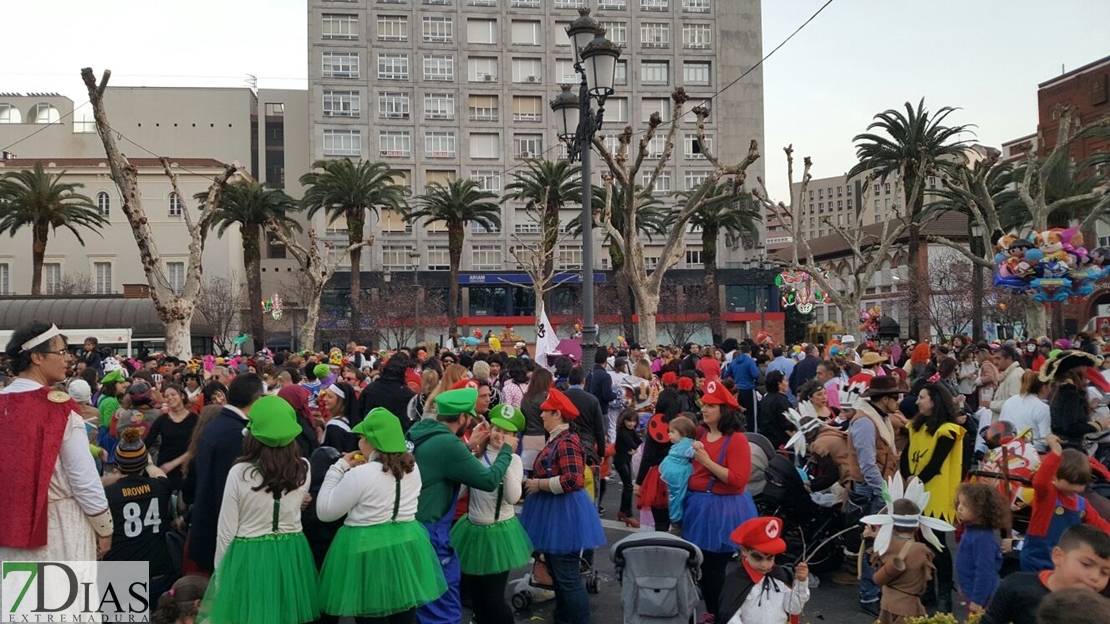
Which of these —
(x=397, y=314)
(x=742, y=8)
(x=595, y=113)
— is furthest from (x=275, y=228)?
(x=742, y=8)

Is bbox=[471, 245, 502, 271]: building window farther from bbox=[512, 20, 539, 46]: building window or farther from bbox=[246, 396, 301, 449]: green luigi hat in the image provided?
bbox=[246, 396, 301, 449]: green luigi hat

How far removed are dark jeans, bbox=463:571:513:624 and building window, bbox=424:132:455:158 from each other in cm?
5781

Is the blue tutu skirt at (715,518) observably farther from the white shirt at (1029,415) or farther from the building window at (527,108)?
the building window at (527,108)

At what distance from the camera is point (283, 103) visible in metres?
70.4

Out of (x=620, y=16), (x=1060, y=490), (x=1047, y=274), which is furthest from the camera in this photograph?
(x=620, y=16)

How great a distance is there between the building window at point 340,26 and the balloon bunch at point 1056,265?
184ft

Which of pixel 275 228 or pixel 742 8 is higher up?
pixel 742 8

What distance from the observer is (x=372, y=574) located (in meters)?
4.69

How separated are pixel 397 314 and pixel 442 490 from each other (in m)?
50.2

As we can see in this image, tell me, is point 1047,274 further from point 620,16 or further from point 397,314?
point 620,16

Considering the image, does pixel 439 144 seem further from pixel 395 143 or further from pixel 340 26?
pixel 340 26

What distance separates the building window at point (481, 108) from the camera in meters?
62.2

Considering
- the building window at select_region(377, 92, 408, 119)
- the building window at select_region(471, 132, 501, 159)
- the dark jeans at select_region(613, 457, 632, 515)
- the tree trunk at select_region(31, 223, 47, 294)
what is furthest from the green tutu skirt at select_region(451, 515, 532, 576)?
the building window at select_region(377, 92, 408, 119)

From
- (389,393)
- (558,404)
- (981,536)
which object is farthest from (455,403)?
(389,393)
